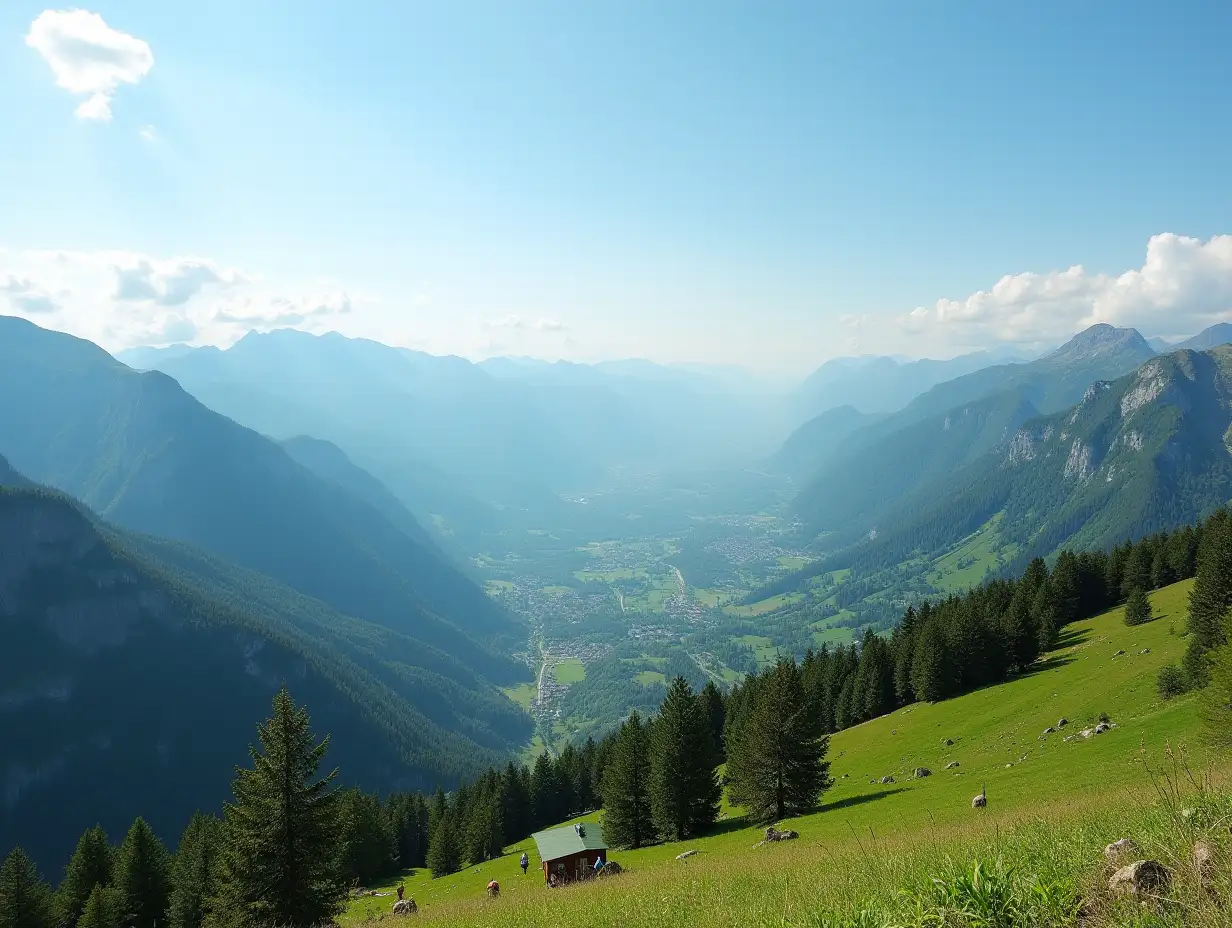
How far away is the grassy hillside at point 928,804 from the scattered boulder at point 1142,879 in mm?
1257

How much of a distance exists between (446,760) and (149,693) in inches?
3613

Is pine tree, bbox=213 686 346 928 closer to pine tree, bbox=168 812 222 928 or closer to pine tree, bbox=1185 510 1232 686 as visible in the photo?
pine tree, bbox=168 812 222 928

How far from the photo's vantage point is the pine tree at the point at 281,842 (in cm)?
2534

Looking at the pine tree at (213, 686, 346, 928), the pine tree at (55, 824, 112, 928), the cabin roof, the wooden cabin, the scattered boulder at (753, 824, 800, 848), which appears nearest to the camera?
the pine tree at (213, 686, 346, 928)

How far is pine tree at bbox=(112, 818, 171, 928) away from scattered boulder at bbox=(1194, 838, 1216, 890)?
236 feet

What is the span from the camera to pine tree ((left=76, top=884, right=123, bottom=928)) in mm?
47228

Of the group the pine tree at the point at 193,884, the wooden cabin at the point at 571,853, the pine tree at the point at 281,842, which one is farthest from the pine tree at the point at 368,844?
the pine tree at the point at 281,842

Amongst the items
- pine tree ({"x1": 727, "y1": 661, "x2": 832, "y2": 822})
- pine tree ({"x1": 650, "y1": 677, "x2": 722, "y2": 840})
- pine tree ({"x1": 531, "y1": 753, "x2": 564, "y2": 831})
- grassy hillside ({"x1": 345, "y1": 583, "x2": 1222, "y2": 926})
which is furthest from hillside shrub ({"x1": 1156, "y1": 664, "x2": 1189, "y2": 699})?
pine tree ({"x1": 531, "y1": 753, "x2": 564, "y2": 831})

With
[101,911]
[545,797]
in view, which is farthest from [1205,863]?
[545,797]

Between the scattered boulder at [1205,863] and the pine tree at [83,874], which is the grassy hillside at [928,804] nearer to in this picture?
the scattered boulder at [1205,863]

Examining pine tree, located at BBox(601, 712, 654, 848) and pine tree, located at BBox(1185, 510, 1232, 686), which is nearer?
pine tree, located at BBox(1185, 510, 1232, 686)

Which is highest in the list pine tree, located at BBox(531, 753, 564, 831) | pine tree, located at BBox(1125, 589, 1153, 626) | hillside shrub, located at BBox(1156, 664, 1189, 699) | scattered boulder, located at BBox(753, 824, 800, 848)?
pine tree, located at BBox(1125, 589, 1153, 626)

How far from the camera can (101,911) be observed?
4806cm

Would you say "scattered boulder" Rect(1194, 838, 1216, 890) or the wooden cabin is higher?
"scattered boulder" Rect(1194, 838, 1216, 890)
